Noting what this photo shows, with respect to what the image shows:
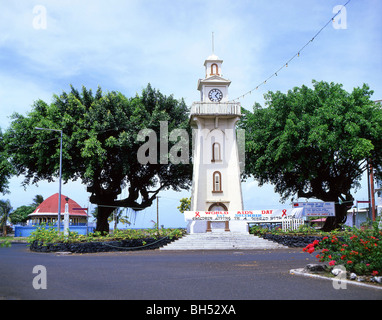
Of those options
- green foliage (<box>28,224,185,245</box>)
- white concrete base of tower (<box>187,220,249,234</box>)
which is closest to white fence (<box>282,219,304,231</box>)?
white concrete base of tower (<box>187,220,249,234</box>)

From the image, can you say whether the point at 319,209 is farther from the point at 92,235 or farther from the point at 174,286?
the point at 174,286

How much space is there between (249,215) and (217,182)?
4710mm

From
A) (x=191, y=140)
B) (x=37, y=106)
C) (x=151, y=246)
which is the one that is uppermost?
(x=37, y=106)

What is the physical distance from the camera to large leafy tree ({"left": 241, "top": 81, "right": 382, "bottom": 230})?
3189 centimetres

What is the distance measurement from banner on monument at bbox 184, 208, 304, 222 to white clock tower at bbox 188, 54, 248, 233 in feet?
9.08

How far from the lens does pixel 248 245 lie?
26938mm

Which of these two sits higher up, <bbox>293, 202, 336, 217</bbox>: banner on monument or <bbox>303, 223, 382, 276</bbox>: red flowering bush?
<bbox>293, 202, 336, 217</bbox>: banner on monument

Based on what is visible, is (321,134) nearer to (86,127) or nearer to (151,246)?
(151,246)

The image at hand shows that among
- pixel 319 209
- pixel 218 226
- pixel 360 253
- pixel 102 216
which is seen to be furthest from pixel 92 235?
pixel 360 253

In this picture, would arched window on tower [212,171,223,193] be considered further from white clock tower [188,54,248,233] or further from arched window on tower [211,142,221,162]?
arched window on tower [211,142,221,162]

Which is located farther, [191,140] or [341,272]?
[191,140]
